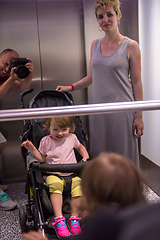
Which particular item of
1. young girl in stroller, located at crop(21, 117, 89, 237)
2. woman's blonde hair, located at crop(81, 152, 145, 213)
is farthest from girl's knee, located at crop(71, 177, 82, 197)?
woman's blonde hair, located at crop(81, 152, 145, 213)

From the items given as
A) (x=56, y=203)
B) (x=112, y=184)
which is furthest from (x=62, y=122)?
(x=112, y=184)

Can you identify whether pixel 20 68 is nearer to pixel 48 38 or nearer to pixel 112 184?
pixel 48 38

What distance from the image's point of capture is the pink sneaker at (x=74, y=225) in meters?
1.34

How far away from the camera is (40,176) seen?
1441mm

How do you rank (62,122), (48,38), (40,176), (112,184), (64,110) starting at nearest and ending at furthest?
(112,184), (64,110), (40,176), (62,122), (48,38)

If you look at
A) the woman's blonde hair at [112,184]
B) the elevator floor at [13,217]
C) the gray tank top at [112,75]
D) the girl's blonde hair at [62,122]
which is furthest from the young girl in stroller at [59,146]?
the woman's blonde hair at [112,184]

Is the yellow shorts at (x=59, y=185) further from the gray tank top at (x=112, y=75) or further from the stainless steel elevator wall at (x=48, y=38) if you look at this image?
the stainless steel elevator wall at (x=48, y=38)

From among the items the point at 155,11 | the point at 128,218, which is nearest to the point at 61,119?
the point at 155,11

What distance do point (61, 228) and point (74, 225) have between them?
73mm

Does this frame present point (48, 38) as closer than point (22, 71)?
No

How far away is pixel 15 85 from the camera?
2.16 metres

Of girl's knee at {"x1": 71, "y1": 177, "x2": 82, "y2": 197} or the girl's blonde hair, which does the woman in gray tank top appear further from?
girl's knee at {"x1": 71, "y1": 177, "x2": 82, "y2": 197}

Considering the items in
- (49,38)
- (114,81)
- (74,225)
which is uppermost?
(49,38)

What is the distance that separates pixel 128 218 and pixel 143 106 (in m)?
0.76
